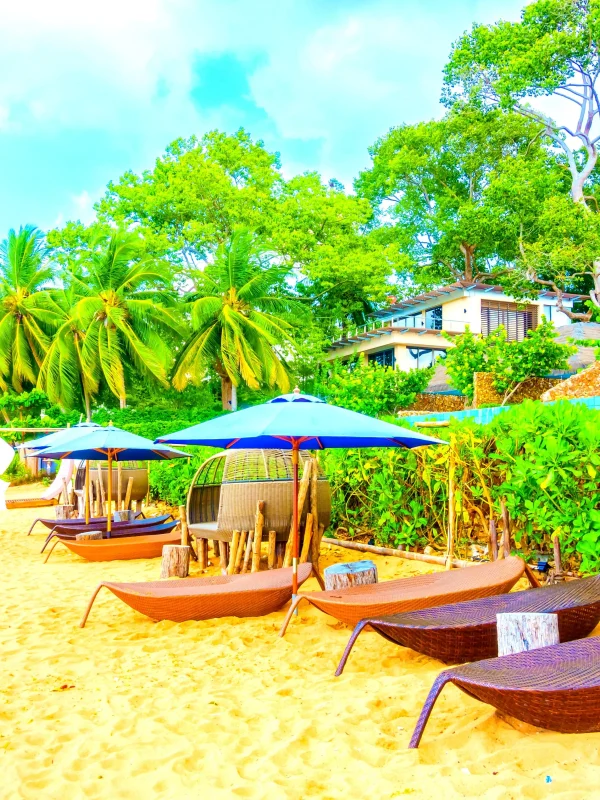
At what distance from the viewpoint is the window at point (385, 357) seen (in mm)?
26297

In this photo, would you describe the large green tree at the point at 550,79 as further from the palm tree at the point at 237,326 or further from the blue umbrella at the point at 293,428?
the blue umbrella at the point at 293,428

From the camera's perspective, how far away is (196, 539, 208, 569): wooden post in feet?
23.8

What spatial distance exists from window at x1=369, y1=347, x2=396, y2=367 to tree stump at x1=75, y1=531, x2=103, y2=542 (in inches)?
747

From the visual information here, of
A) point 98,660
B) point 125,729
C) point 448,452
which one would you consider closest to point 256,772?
point 125,729

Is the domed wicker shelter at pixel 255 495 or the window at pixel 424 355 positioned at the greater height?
the window at pixel 424 355

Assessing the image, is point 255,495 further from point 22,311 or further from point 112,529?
point 22,311

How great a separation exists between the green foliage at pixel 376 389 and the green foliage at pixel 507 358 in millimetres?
1252

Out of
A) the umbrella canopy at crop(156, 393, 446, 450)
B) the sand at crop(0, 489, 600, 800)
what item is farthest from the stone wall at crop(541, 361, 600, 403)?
the sand at crop(0, 489, 600, 800)

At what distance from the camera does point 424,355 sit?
2688 centimetres

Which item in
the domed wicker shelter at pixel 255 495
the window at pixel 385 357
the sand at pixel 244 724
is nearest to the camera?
the sand at pixel 244 724

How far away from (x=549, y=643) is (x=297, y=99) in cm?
1769

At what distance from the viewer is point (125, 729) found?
3.19m

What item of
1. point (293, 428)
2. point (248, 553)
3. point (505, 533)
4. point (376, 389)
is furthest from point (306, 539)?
point (376, 389)

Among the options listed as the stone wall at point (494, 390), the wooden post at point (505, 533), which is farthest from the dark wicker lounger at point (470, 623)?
the stone wall at point (494, 390)
